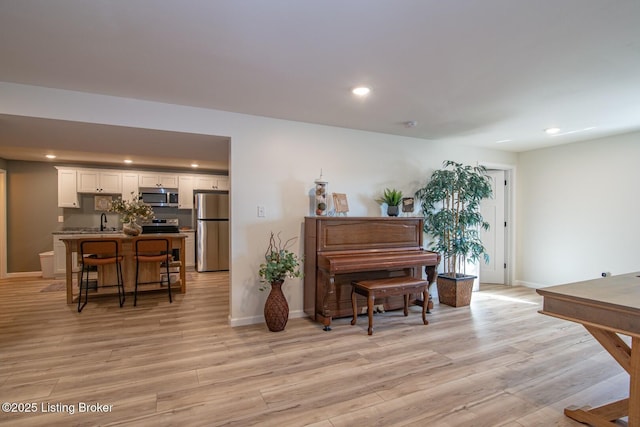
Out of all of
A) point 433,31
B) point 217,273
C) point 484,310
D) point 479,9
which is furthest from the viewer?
point 217,273

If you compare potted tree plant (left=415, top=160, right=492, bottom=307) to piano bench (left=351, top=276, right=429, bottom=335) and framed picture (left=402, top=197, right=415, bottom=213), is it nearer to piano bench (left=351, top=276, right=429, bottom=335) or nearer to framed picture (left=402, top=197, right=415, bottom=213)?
framed picture (left=402, top=197, right=415, bottom=213)

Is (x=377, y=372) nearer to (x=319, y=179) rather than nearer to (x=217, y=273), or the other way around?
(x=319, y=179)

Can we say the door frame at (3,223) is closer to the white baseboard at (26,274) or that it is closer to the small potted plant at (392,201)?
the white baseboard at (26,274)

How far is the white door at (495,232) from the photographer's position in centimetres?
561

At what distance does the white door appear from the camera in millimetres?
5609

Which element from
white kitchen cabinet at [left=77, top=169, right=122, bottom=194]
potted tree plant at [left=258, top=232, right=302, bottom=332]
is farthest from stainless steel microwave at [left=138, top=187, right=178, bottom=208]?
potted tree plant at [left=258, top=232, right=302, bottom=332]

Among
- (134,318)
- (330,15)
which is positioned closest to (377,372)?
(330,15)

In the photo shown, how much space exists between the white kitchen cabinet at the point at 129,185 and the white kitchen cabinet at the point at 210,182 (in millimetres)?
1166

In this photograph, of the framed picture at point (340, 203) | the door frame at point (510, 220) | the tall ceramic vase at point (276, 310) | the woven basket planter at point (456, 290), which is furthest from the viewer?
the door frame at point (510, 220)

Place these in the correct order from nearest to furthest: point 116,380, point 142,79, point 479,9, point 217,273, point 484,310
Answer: point 479,9 < point 116,380 < point 142,79 < point 484,310 < point 217,273

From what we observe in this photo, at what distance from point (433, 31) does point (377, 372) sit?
2.43 metres

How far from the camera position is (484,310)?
4109 millimetres

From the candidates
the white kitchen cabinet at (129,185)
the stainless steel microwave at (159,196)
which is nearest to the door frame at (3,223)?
the white kitchen cabinet at (129,185)

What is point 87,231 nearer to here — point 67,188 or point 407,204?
point 67,188
